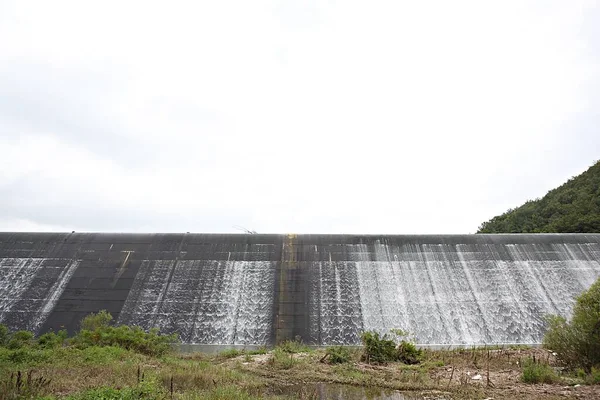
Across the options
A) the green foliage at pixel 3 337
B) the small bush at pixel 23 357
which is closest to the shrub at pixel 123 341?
the small bush at pixel 23 357

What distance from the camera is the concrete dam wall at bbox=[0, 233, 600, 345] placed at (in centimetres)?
1845

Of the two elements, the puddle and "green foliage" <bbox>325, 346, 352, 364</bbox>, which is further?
"green foliage" <bbox>325, 346, 352, 364</bbox>

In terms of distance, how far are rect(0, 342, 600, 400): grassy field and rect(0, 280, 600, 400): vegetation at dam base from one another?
0.02 meters

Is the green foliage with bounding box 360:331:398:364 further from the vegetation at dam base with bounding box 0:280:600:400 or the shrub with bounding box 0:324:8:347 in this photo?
the shrub with bounding box 0:324:8:347

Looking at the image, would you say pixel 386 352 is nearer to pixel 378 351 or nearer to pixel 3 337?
pixel 378 351

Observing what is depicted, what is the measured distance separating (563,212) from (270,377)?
30918 mm

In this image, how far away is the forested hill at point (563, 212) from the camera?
3009cm

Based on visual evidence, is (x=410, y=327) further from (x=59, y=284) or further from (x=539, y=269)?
(x=59, y=284)

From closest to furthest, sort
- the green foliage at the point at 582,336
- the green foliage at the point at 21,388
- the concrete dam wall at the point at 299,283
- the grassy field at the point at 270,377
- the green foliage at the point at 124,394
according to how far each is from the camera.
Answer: the green foliage at the point at 124,394 → the green foliage at the point at 21,388 → the grassy field at the point at 270,377 → the green foliage at the point at 582,336 → the concrete dam wall at the point at 299,283

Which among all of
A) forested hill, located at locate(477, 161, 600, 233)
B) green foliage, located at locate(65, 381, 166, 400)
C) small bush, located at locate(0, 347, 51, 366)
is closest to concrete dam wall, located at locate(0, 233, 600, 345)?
small bush, located at locate(0, 347, 51, 366)

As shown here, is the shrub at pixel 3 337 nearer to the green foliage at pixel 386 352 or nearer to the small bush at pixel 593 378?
the green foliage at pixel 386 352

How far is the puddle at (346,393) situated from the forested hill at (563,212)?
25.9 metres

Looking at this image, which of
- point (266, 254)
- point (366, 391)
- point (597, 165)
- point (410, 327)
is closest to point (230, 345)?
point (266, 254)

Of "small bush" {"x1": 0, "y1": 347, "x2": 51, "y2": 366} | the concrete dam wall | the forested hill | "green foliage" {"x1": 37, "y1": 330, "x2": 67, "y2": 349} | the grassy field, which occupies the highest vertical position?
the forested hill
